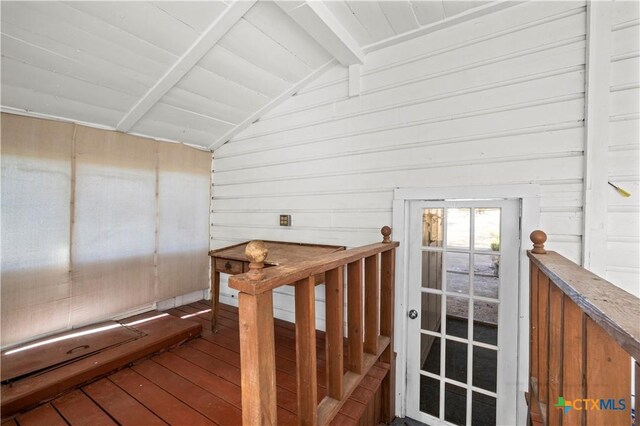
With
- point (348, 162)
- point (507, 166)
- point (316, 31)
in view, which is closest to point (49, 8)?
point (316, 31)

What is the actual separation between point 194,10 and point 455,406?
3598 millimetres

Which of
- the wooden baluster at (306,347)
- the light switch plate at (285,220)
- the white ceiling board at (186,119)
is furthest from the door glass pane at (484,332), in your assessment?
the white ceiling board at (186,119)

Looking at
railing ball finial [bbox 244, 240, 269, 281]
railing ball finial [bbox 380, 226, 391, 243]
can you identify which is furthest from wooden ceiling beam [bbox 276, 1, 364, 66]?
railing ball finial [bbox 244, 240, 269, 281]

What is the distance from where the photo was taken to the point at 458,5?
1954mm

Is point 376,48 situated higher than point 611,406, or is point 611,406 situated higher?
point 376,48

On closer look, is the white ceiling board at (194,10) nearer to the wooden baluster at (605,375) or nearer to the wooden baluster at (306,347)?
the wooden baluster at (306,347)

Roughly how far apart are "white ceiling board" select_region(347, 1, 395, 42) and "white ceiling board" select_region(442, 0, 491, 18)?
40 cm

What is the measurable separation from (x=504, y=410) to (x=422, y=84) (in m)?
2.48

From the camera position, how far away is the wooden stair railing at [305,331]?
3.04ft

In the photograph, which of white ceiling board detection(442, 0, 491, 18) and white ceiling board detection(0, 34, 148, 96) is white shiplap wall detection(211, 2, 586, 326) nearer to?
white ceiling board detection(442, 0, 491, 18)

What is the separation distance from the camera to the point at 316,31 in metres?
2.12

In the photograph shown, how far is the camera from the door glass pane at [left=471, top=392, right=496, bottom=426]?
218cm

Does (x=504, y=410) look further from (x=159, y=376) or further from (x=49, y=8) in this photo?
(x=49, y=8)

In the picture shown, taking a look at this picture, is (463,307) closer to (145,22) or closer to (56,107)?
(145,22)
